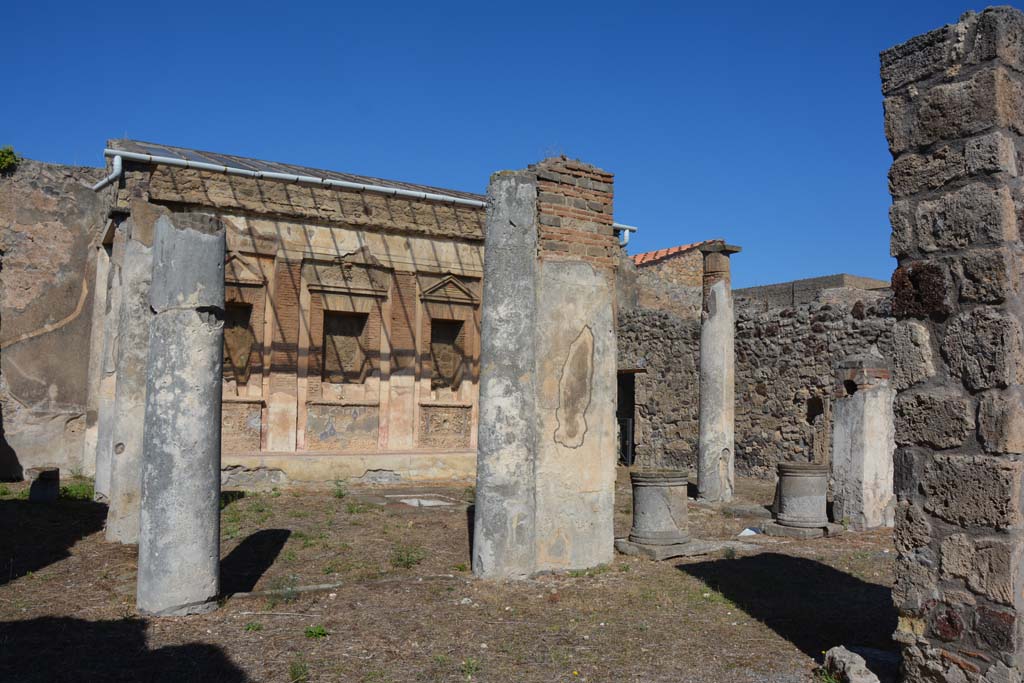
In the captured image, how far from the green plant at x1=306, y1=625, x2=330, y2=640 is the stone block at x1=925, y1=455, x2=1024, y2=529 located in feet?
11.8

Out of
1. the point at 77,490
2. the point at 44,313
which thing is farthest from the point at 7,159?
the point at 77,490

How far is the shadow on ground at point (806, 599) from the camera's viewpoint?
17.0 ft

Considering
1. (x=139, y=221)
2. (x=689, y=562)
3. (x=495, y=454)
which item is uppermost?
(x=139, y=221)

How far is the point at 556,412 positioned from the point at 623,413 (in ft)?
42.2

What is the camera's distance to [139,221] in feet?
27.3

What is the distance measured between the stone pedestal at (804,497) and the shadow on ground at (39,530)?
25.1 ft

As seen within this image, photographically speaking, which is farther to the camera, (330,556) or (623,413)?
(623,413)

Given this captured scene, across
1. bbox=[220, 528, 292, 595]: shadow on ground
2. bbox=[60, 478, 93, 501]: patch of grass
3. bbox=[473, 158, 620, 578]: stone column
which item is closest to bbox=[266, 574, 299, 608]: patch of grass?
bbox=[220, 528, 292, 595]: shadow on ground

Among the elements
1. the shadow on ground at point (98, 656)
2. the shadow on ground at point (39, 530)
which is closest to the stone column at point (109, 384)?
the shadow on ground at point (39, 530)

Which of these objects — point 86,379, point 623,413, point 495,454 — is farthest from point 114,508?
point 623,413

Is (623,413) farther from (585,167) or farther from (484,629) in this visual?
(484,629)

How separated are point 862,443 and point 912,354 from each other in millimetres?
5950

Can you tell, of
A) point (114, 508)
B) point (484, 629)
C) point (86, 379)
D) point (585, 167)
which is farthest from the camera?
point (86, 379)

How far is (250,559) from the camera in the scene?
7344mm
